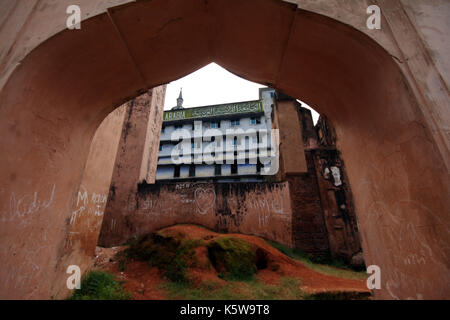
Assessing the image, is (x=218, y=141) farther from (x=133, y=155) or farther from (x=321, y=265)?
(x=321, y=265)

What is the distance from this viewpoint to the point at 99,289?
4.27m

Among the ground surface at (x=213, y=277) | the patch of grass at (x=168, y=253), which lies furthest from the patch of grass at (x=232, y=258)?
the patch of grass at (x=168, y=253)

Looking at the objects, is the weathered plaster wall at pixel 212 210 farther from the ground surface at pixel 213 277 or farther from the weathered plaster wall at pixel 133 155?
the ground surface at pixel 213 277

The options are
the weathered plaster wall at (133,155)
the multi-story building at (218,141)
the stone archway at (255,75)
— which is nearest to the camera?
the stone archway at (255,75)

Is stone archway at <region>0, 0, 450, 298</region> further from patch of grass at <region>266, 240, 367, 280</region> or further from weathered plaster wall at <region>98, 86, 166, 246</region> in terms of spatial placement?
weathered plaster wall at <region>98, 86, 166, 246</region>

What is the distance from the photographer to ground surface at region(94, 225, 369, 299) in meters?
4.99

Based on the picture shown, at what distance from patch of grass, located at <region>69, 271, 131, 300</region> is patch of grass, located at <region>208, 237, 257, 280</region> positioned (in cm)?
265

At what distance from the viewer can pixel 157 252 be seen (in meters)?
6.80

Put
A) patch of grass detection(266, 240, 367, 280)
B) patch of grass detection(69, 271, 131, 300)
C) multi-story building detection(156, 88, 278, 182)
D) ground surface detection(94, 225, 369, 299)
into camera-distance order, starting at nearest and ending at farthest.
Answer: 1. patch of grass detection(69, 271, 131, 300)
2. ground surface detection(94, 225, 369, 299)
3. patch of grass detection(266, 240, 367, 280)
4. multi-story building detection(156, 88, 278, 182)

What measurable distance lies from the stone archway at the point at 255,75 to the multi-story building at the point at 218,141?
21625 mm

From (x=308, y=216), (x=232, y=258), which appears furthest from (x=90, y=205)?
(x=308, y=216)

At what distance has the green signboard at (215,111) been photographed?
2639 centimetres

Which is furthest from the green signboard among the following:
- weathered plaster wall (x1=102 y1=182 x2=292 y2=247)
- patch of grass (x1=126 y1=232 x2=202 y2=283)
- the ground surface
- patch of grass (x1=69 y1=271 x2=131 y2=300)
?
patch of grass (x1=69 y1=271 x2=131 y2=300)
